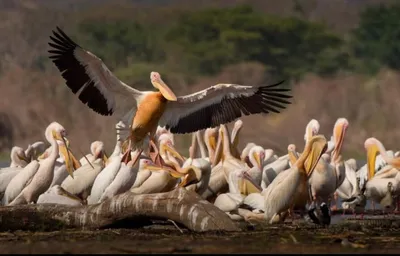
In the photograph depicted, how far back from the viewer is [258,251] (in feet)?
25.3

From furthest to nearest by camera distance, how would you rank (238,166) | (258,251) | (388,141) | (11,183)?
1. (388,141)
2. (238,166)
3. (11,183)
4. (258,251)

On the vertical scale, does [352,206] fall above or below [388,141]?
below

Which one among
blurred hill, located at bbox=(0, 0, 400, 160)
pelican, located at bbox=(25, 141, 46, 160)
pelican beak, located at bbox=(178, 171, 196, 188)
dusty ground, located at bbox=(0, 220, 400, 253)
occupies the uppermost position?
blurred hill, located at bbox=(0, 0, 400, 160)

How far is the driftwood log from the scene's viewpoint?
384 inches

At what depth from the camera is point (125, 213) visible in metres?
10.1

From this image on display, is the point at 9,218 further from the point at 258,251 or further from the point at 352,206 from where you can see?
the point at 352,206

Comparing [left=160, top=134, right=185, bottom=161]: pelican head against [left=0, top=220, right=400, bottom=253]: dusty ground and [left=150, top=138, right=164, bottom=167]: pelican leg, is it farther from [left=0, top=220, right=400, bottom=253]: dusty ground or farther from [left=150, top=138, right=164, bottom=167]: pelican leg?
[left=0, top=220, right=400, bottom=253]: dusty ground

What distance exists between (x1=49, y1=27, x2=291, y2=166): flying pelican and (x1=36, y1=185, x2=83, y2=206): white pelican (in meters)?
0.88

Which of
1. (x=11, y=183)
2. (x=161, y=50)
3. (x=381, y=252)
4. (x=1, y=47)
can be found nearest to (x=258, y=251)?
(x=381, y=252)

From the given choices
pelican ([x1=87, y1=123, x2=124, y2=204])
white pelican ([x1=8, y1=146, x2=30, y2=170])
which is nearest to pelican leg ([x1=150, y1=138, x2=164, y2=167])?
pelican ([x1=87, y1=123, x2=124, y2=204])

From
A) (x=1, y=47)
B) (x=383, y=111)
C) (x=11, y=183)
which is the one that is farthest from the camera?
(x=1, y=47)

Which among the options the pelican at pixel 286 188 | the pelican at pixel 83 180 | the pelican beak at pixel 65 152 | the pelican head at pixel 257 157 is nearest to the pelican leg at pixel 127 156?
the pelican at pixel 83 180

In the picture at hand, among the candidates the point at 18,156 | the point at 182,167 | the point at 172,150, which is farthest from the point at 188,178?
the point at 18,156

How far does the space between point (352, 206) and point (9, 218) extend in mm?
4532
